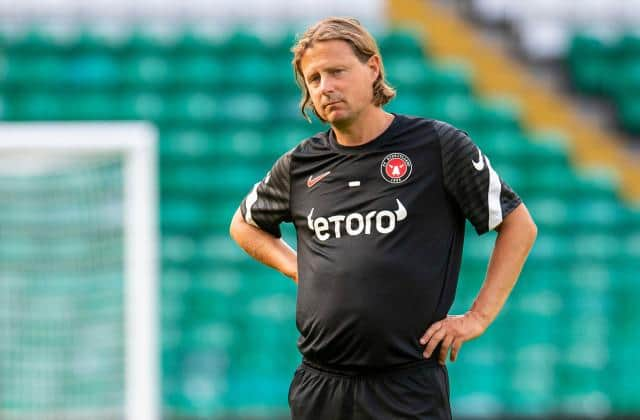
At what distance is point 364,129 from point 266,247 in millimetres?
456

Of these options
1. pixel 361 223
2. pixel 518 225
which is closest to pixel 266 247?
pixel 361 223

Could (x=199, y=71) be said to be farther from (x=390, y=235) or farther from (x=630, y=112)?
(x=390, y=235)

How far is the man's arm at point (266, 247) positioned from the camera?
9.64ft

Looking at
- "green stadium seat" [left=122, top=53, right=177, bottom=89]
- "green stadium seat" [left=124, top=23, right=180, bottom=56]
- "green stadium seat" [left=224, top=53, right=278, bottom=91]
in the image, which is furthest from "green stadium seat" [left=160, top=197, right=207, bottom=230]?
"green stadium seat" [left=124, top=23, right=180, bottom=56]

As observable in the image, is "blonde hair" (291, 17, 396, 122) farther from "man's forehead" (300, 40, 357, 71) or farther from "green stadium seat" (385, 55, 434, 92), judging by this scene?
"green stadium seat" (385, 55, 434, 92)

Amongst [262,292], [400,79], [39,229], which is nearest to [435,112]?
[400,79]

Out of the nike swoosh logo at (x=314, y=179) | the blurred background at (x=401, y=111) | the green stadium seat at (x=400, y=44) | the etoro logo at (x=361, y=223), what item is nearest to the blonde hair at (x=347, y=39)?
the nike swoosh logo at (x=314, y=179)

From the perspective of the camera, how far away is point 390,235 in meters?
2.62

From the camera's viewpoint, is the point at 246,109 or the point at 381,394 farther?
the point at 246,109

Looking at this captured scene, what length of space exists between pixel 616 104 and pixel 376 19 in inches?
75.7

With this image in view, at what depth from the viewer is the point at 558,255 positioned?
755cm

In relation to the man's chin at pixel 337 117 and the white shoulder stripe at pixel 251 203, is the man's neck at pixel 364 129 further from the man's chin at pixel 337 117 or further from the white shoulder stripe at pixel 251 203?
the white shoulder stripe at pixel 251 203

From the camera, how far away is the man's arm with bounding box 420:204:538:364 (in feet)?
8.73

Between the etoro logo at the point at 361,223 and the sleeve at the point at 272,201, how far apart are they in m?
0.18
